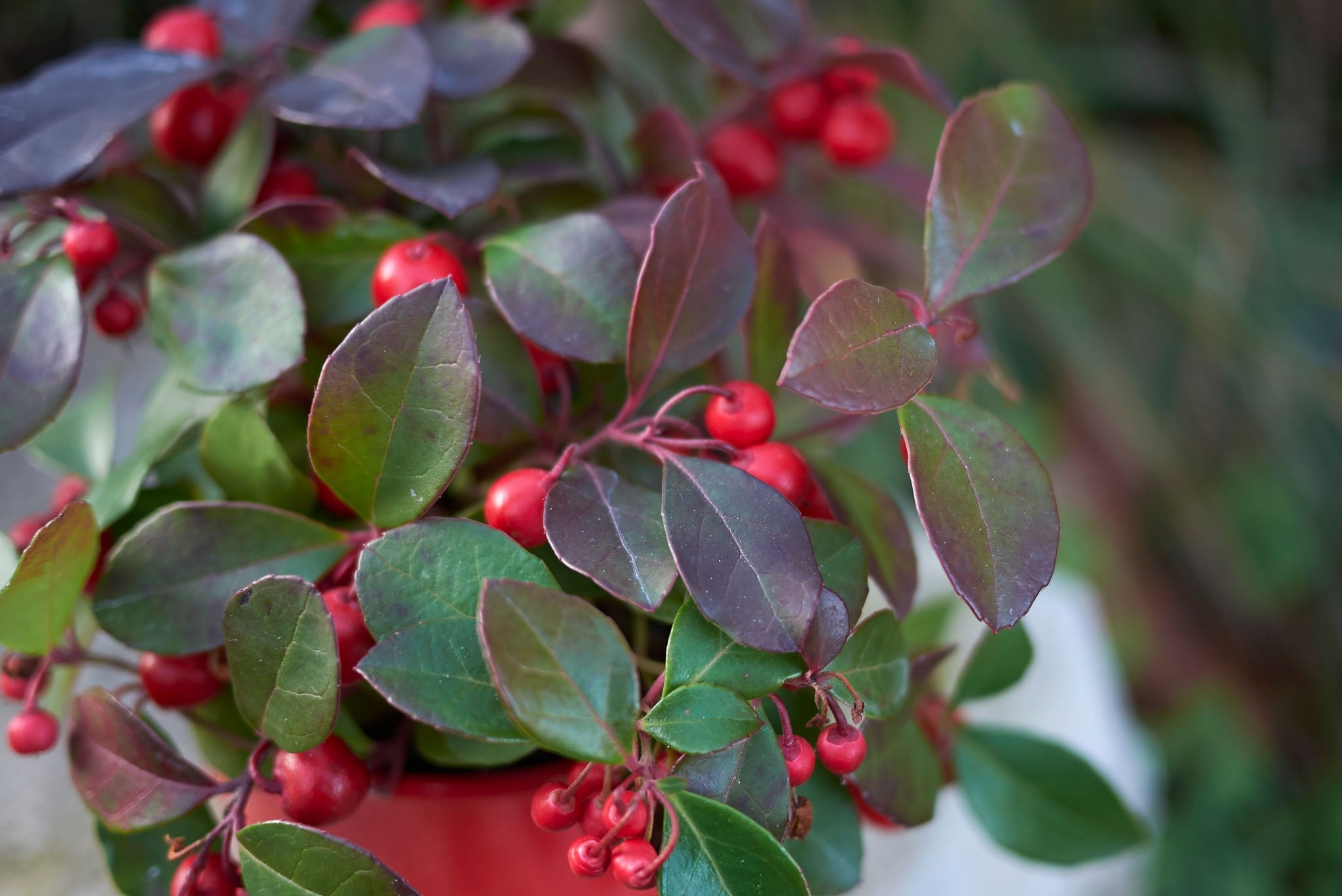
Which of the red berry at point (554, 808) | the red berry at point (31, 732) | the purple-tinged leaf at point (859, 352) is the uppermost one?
the purple-tinged leaf at point (859, 352)

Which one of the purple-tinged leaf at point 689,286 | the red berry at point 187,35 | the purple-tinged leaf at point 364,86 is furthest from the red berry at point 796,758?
the red berry at point 187,35

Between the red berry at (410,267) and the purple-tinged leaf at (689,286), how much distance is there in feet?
0.21

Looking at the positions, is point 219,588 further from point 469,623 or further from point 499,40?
point 499,40

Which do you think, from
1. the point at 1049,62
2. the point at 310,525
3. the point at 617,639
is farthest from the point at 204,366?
the point at 1049,62

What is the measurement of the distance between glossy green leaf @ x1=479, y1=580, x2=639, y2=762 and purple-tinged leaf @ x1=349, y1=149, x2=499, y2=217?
136 millimetres

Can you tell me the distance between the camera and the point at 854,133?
0.45m

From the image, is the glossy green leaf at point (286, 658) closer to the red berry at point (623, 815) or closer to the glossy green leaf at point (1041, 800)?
the red berry at point (623, 815)

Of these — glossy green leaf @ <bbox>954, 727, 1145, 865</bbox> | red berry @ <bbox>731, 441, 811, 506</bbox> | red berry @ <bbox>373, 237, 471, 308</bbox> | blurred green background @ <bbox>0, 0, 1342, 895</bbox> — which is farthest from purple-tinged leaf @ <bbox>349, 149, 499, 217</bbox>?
blurred green background @ <bbox>0, 0, 1342, 895</bbox>

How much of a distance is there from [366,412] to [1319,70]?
67.0 inches

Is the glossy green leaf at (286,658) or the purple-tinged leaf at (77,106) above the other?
the purple-tinged leaf at (77,106)

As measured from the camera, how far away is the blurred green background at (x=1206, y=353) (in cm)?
133

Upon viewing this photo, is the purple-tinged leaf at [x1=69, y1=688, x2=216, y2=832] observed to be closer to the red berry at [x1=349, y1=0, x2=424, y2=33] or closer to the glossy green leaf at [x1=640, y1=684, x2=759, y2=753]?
the glossy green leaf at [x1=640, y1=684, x2=759, y2=753]

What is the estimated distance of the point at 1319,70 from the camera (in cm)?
151

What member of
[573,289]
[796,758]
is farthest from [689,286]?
[796,758]
